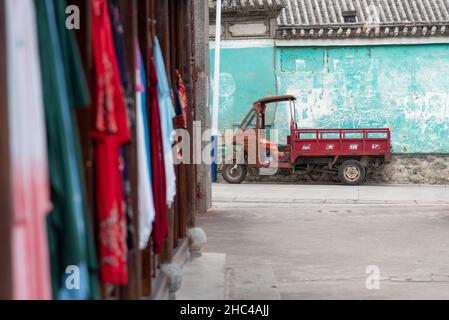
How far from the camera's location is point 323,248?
22.0 feet

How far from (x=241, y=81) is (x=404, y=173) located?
15.5 feet

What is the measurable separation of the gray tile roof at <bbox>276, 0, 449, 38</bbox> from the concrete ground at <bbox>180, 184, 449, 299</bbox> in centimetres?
569

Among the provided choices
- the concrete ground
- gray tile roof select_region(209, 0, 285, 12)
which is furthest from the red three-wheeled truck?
the concrete ground

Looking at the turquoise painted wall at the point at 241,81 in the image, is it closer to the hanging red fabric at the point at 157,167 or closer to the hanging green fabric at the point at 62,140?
the hanging red fabric at the point at 157,167

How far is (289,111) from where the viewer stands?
16.7 m

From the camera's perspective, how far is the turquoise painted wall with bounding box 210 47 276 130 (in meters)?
16.9

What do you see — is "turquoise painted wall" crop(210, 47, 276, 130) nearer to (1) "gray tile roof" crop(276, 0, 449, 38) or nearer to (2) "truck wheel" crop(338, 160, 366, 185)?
(1) "gray tile roof" crop(276, 0, 449, 38)

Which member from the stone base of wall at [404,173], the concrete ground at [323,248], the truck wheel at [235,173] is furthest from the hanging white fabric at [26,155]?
the stone base of wall at [404,173]

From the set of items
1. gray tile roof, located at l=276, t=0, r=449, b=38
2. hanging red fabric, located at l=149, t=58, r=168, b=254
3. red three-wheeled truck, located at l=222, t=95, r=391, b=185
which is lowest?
red three-wheeled truck, located at l=222, t=95, r=391, b=185

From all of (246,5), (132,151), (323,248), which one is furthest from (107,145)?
(246,5)

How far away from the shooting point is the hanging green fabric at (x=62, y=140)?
1.95 m

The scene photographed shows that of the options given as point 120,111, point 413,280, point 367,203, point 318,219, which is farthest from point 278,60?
point 120,111
